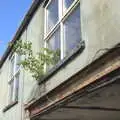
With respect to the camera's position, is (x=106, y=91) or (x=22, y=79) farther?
(x=22, y=79)

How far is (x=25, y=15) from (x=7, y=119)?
11.5 ft

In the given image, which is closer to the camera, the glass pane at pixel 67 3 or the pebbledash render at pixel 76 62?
the pebbledash render at pixel 76 62

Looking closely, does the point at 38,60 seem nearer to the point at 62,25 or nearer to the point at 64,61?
the point at 62,25

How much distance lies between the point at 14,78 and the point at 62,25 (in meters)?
4.71

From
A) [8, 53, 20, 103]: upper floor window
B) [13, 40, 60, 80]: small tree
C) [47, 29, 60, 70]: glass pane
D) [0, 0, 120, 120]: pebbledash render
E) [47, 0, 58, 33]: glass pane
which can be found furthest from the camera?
[8, 53, 20, 103]: upper floor window

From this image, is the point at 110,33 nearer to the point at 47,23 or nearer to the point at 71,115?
the point at 71,115

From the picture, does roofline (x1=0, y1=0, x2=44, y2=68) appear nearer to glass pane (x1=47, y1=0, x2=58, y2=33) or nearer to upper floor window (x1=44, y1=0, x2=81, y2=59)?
glass pane (x1=47, y1=0, x2=58, y2=33)

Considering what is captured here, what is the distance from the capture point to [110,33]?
5.21 m

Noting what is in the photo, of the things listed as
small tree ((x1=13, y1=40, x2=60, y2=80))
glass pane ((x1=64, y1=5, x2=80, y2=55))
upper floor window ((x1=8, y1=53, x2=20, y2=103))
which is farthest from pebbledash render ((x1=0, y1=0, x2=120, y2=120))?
upper floor window ((x1=8, y1=53, x2=20, y2=103))

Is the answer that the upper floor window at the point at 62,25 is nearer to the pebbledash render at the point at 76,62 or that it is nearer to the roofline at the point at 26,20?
the pebbledash render at the point at 76,62

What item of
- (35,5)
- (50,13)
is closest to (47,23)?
(50,13)

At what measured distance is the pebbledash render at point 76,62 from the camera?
5141mm

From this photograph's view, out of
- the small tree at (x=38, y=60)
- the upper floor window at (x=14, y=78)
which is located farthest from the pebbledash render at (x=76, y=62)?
the upper floor window at (x=14, y=78)

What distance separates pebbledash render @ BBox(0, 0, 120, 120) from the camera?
16.9 ft
